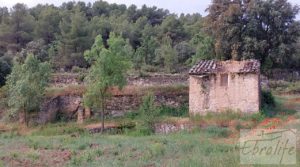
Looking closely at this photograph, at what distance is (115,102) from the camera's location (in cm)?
2698

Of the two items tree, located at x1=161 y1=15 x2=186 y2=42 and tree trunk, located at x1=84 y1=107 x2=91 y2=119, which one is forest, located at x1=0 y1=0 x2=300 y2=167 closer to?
tree trunk, located at x1=84 y1=107 x2=91 y2=119

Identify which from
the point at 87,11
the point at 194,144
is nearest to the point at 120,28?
the point at 87,11

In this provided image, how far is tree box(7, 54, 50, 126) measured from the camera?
24.1 metres

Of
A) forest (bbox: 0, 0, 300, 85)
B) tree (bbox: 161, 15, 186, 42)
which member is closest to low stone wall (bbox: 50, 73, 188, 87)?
forest (bbox: 0, 0, 300, 85)

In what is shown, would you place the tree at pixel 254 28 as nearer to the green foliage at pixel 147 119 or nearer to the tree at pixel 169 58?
the tree at pixel 169 58

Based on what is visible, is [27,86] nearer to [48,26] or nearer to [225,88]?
[225,88]

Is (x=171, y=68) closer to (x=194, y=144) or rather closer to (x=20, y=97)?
(x=20, y=97)

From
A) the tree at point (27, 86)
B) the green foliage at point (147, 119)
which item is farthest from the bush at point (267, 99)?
the tree at point (27, 86)

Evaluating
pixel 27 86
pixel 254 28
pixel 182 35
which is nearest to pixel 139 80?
pixel 254 28

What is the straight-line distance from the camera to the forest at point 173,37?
37.2 meters

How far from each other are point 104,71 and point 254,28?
17640 millimetres

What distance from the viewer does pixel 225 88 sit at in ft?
79.2

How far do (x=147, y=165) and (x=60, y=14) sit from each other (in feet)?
146

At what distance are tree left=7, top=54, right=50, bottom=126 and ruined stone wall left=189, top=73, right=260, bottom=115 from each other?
8.07 meters
